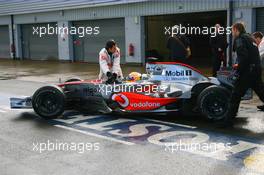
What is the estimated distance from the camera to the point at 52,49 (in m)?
27.0

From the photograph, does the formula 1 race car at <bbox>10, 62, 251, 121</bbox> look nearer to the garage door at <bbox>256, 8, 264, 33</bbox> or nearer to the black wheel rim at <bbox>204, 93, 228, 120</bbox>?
the black wheel rim at <bbox>204, 93, 228, 120</bbox>

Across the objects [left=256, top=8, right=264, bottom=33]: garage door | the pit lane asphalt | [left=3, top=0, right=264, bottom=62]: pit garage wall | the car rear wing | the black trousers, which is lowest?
the pit lane asphalt

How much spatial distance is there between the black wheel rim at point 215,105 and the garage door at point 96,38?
47.8 feet

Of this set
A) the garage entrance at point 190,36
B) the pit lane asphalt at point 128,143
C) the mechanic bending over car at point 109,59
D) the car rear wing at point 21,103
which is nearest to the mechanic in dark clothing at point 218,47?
the pit lane asphalt at point 128,143

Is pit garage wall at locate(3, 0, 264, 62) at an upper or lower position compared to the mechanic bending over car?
upper

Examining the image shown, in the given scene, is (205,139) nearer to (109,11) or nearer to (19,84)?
(19,84)

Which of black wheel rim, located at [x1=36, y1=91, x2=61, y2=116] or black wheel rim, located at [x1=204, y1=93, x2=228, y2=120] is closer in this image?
black wheel rim, located at [x1=204, y1=93, x2=228, y2=120]

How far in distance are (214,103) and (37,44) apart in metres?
22.1

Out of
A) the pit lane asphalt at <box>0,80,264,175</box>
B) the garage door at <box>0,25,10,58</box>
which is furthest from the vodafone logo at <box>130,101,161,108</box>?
the garage door at <box>0,25,10,58</box>

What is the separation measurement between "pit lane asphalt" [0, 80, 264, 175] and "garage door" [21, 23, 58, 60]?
17808mm

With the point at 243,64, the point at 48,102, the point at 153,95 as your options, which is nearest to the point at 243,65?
the point at 243,64

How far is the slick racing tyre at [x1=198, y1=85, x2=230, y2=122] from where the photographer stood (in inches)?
307

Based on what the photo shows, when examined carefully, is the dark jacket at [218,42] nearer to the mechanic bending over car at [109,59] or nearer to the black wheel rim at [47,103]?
the mechanic bending over car at [109,59]

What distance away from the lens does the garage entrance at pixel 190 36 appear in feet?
71.1
